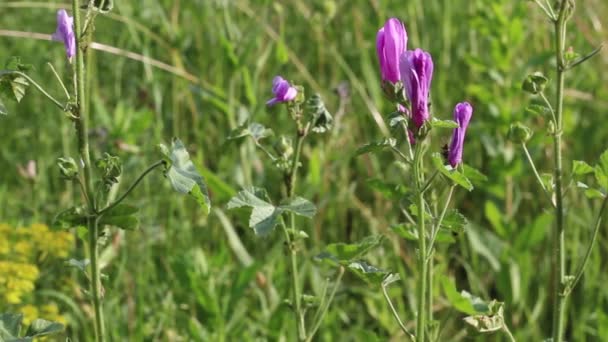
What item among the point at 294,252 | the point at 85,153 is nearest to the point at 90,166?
the point at 85,153

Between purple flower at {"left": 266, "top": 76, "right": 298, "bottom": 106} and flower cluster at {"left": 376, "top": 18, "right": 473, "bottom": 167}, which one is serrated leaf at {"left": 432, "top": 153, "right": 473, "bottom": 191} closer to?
flower cluster at {"left": 376, "top": 18, "right": 473, "bottom": 167}

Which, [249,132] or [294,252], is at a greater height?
[249,132]

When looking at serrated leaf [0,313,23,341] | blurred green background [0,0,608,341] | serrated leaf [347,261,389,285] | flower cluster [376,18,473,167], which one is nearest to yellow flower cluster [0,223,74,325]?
blurred green background [0,0,608,341]

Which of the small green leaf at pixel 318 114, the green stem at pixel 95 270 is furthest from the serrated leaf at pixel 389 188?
the green stem at pixel 95 270

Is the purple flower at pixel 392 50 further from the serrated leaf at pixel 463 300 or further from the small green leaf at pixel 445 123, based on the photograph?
the serrated leaf at pixel 463 300

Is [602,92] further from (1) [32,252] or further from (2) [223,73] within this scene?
(1) [32,252]

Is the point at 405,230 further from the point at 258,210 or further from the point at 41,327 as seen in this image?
the point at 41,327

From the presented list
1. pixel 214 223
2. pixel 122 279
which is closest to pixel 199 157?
pixel 214 223
